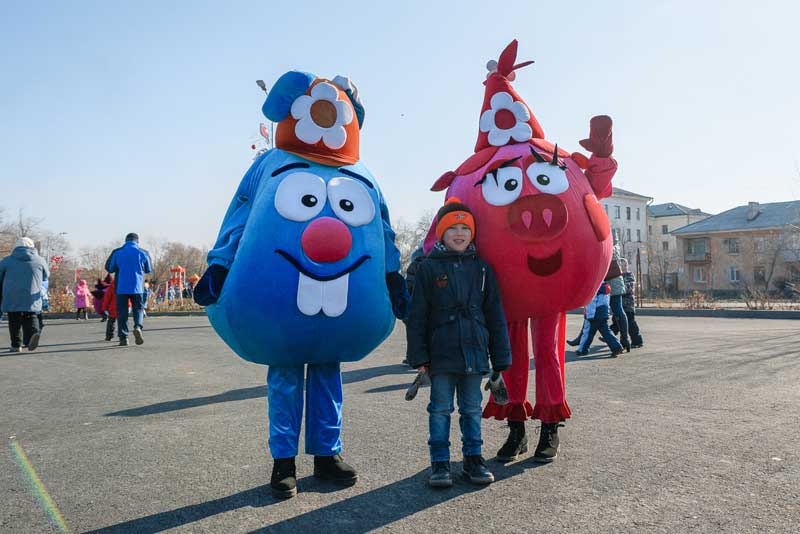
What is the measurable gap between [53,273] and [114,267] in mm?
43265

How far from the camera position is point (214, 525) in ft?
9.64

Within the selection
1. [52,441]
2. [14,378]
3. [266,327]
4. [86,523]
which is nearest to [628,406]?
[266,327]

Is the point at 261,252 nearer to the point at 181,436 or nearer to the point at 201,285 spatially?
the point at 201,285

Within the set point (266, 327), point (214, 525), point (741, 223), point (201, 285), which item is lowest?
point (214, 525)

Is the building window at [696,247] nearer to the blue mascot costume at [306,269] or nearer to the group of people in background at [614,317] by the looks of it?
the group of people in background at [614,317]

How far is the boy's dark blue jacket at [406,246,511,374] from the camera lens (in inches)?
141

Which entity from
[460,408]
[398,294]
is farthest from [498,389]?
[398,294]

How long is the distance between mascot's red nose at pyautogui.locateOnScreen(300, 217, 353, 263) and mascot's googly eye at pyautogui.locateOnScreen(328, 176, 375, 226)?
0.44 feet

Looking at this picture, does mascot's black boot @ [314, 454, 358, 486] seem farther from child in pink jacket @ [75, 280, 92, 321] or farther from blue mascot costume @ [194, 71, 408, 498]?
child in pink jacket @ [75, 280, 92, 321]

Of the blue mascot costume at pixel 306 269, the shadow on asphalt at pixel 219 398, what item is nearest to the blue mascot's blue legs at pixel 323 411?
the blue mascot costume at pixel 306 269

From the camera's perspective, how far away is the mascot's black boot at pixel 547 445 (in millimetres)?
3908

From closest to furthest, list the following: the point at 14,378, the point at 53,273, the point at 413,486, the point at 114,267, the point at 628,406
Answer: the point at 413,486
the point at 628,406
the point at 14,378
the point at 114,267
the point at 53,273

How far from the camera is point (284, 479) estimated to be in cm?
336

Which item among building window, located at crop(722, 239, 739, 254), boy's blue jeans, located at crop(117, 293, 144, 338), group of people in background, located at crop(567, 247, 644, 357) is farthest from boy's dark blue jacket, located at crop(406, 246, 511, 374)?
building window, located at crop(722, 239, 739, 254)
